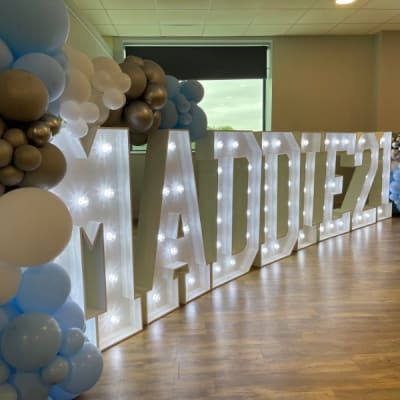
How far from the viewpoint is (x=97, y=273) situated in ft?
7.06

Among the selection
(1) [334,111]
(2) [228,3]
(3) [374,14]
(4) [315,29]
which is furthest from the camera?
(1) [334,111]

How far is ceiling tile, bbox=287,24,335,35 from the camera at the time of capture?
5.23 metres

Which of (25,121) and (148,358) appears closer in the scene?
(25,121)

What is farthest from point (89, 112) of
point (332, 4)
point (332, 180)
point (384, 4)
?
point (384, 4)

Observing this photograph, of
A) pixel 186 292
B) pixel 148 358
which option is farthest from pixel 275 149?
pixel 148 358

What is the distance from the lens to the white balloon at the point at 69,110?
5.48 ft

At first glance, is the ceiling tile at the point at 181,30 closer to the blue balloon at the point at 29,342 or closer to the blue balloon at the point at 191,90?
the blue balloon at the point at 191,90

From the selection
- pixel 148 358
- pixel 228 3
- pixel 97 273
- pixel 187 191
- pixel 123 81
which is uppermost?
pixel 228 3

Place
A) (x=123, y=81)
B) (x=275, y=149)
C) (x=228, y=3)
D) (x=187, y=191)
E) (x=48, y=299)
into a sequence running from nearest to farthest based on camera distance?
(x=48, y=299) → (x=123, y=81) → (x=187, y=191) → (x=275, y=149) → (x=228, y=3)

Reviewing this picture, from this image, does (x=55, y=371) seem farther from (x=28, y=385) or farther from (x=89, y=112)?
(x=89, y=112)

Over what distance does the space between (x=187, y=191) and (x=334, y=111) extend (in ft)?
13.0

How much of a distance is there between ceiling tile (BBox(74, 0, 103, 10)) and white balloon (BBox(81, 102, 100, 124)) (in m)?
3.00

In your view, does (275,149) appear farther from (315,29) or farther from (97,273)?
(315,29)

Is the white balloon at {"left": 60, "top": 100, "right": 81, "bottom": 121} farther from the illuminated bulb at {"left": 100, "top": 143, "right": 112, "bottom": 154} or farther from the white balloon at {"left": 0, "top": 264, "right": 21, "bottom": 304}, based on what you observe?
the white balloon at {"left": 0, "top": 264, "right": 21, "bottom": 304}
